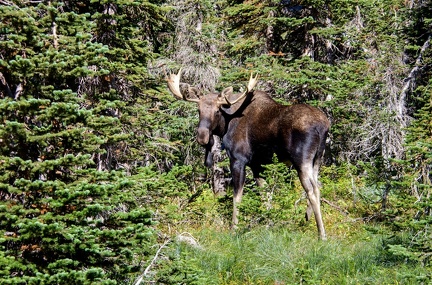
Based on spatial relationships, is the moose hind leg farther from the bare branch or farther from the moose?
the bare branch

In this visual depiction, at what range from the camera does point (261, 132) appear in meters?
9.18

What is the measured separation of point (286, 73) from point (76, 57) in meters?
7.50

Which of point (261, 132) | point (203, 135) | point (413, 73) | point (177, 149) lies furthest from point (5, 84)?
point (413, 73)

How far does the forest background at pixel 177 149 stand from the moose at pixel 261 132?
1.30 ft

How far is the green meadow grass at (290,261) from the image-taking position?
5695 mm

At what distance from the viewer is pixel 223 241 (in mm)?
7199

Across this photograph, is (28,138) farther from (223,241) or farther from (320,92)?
(320,92)

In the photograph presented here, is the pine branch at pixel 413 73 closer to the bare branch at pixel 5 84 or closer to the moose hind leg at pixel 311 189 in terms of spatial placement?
the moose hind leg at pixel 311 189

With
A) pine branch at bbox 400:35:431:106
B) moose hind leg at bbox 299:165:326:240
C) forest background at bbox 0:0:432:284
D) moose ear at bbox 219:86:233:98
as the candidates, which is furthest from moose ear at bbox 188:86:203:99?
pine branch at bbox 400:35:431:106

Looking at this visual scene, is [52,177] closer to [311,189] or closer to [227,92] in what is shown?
[311,189]

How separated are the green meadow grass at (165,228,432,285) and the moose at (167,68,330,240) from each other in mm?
1065

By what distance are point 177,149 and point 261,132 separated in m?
A: 1.53

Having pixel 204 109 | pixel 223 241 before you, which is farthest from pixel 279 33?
pixel 223 241

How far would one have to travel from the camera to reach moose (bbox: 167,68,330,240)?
8.30 metres
